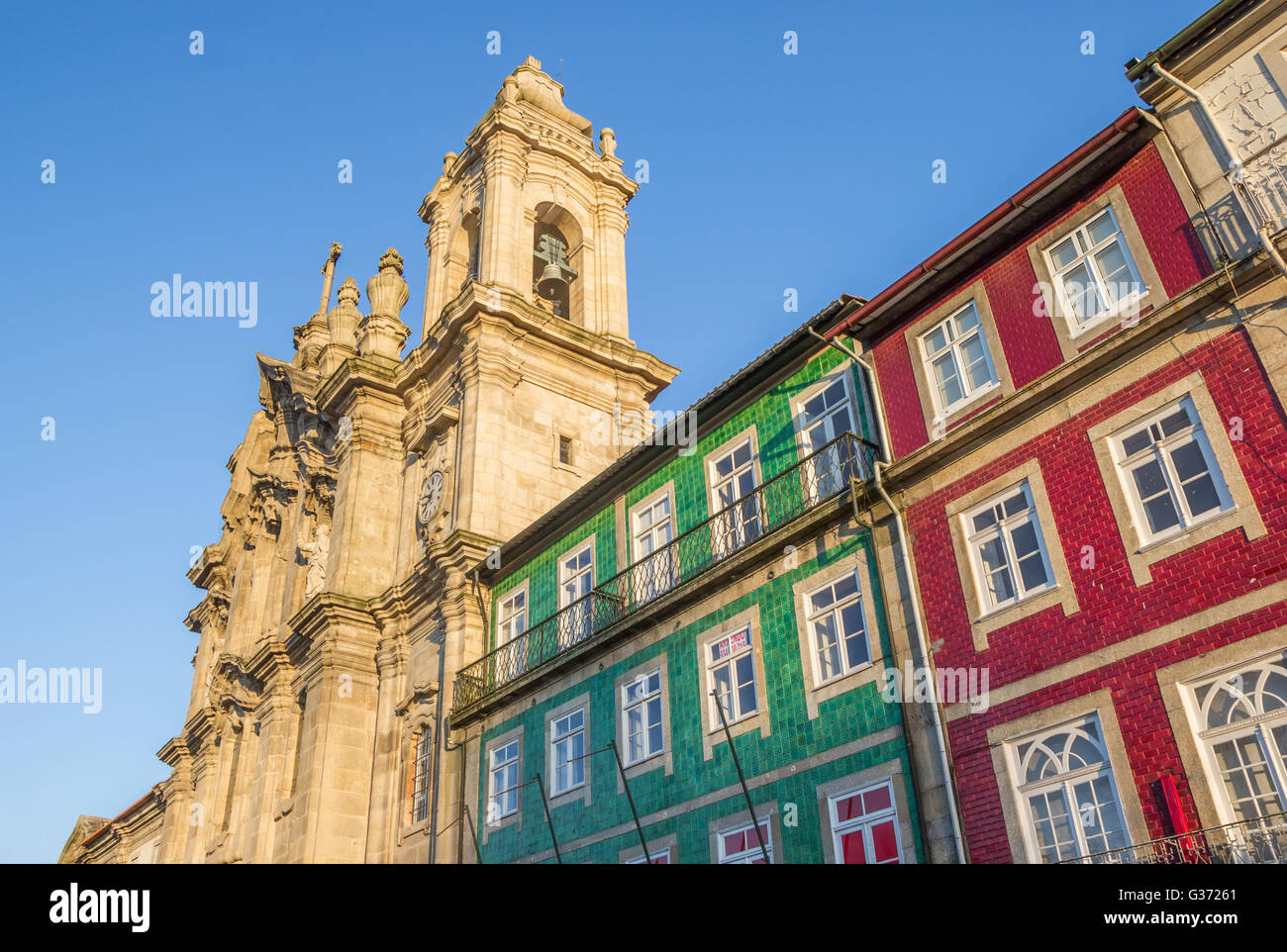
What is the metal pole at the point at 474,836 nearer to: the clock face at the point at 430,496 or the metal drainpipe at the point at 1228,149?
the clock face at the point at 430,496

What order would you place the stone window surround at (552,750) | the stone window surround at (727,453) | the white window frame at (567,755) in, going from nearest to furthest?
the stone window surround at (727,453) → the stone window surround at (552,750) → the white window frame at (567,755)

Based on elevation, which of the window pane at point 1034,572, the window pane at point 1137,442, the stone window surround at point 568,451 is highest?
the stone window surround at point 568,451

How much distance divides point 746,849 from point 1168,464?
7361 mm

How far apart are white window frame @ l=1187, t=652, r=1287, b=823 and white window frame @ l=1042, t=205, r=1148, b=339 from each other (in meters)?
4.35

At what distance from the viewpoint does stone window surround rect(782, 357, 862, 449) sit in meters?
16.0

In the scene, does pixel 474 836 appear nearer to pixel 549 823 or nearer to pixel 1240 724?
pixel 549 823

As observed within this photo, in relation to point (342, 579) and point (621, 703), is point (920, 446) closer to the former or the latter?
point (621, 703)

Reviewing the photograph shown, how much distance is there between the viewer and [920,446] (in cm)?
1456

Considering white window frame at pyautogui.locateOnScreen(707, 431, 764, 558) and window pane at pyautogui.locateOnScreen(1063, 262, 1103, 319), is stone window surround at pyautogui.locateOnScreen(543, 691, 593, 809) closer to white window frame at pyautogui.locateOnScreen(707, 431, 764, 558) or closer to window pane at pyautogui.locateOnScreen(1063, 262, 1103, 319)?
white window frame at pyautogui.locateOnScreen(707, 431, 764, 558)

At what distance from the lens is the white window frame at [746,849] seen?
14.6m

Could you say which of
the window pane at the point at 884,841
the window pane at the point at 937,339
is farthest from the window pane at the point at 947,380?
the window pane at the point at 884,841

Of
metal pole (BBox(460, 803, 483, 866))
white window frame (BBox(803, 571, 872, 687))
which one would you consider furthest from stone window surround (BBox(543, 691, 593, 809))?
white window frame (BBox(803, 571, 872, 687))

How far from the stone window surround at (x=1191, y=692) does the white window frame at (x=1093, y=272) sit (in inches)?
163
